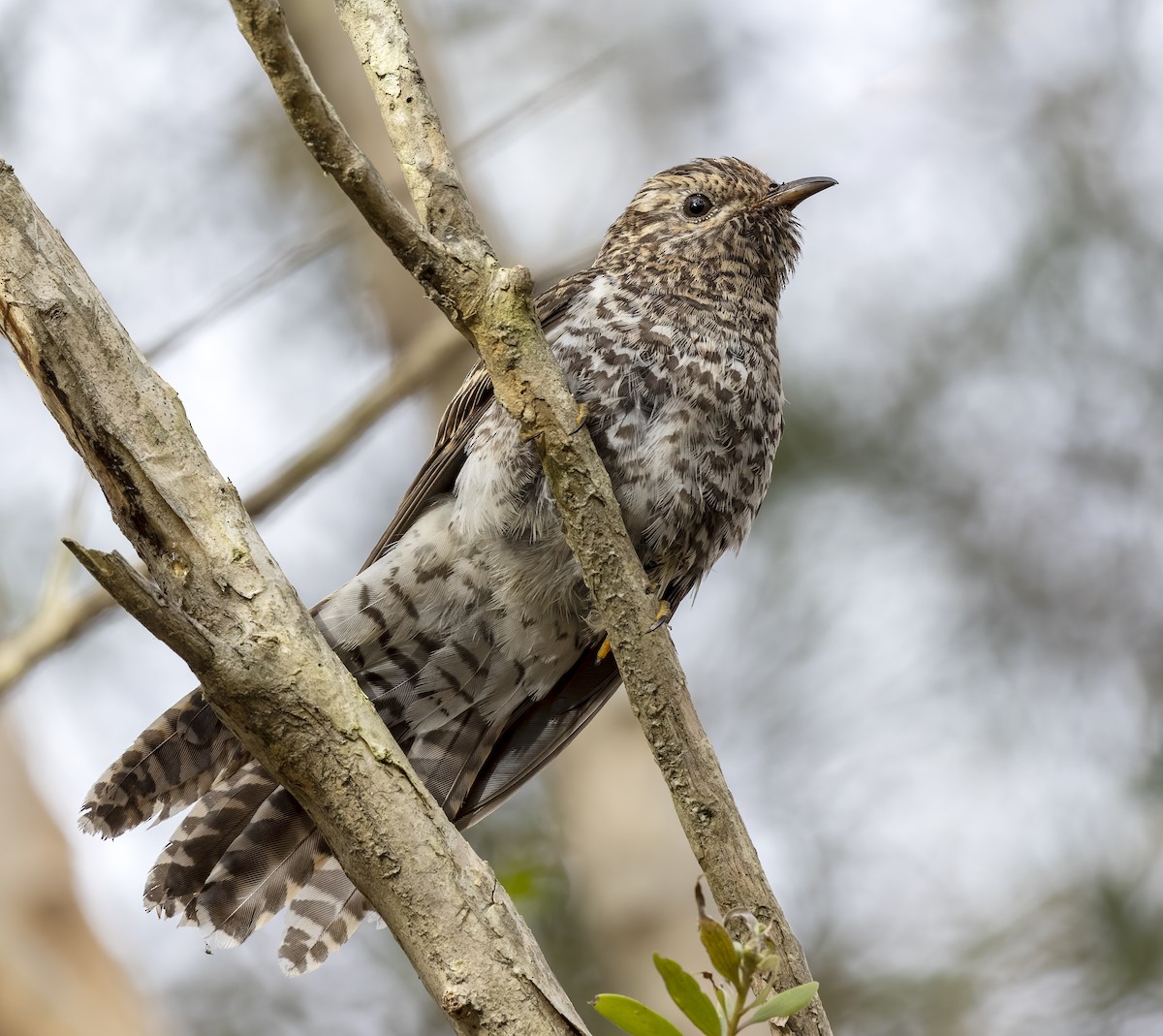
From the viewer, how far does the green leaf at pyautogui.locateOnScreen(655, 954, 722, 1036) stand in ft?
5.37

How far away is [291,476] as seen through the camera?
4.11 m

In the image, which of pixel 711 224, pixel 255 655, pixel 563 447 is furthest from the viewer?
pixel 711 224

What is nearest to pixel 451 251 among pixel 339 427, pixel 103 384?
pixel 103 384

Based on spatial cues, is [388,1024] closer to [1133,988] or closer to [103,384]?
[1133,988]

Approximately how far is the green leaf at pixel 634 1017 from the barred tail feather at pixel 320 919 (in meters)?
1.34

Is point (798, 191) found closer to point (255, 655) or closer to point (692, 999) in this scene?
point (255, 655)

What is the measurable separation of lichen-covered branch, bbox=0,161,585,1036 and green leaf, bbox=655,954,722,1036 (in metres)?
0.46

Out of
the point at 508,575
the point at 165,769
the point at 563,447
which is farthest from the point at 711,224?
the point at 165,769

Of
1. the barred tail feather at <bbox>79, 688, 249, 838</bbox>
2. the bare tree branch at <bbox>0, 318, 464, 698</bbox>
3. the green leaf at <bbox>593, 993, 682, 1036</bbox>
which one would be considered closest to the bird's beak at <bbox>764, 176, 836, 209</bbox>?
the bare tree branch at <bbox>0, 318, 464, 698</bbox>

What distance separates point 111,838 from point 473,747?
0.99m

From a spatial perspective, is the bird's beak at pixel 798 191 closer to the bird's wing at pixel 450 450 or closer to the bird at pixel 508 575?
the bird at pixel 508 575

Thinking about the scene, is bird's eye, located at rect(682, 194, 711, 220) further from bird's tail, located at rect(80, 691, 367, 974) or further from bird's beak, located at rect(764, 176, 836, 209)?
bird's tail, located at rect(80, 691, 367, 974)

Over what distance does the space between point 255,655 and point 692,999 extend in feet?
2.89

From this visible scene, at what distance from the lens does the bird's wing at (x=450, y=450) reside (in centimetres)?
339
